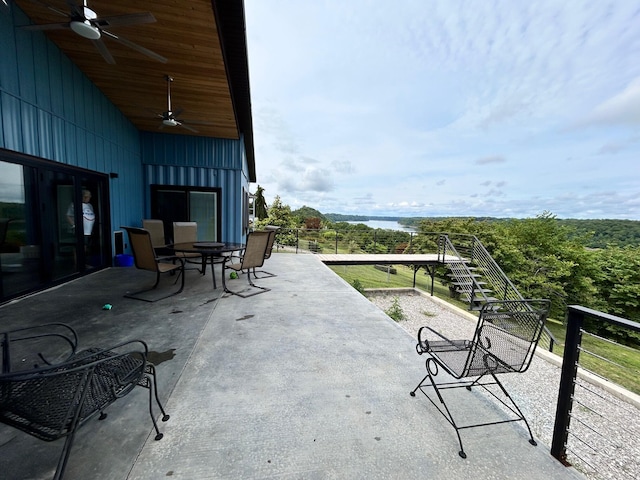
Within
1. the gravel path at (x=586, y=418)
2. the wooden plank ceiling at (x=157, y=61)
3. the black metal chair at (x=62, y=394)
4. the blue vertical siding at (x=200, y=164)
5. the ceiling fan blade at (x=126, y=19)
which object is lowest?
the gravel path at (x=586, y=418)

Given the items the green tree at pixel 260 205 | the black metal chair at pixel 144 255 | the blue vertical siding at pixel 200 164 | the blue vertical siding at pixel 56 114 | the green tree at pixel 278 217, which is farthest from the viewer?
the green tree at pixel 260 205

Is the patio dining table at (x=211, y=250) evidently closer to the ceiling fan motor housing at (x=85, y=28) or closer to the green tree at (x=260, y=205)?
the ceiling fan motor housing at (x=85, y=28)

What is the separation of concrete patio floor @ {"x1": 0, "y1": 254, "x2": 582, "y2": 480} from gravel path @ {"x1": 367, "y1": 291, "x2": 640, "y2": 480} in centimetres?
66

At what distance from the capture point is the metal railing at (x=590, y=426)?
1334 millimetres

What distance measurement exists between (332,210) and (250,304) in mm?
32864

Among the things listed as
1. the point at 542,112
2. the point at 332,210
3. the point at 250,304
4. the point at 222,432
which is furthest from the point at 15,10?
the point at 332,210

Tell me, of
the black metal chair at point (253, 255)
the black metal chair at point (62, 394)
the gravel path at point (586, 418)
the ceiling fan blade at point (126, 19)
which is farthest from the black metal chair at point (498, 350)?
the ceiling fan blade at point (126, 19)

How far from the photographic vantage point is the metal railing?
52.5 inches

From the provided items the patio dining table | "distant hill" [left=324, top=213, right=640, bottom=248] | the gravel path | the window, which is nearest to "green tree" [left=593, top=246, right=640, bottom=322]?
"distant hill" [left=324, top=213, right=640, bottom=248]

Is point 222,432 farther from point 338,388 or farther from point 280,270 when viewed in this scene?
point 280,270

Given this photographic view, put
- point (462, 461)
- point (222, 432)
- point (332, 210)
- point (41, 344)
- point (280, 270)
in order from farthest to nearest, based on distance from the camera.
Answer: point (332, 210), point (280, 270), point (41, 344), point (222, 432), point (462, 461)

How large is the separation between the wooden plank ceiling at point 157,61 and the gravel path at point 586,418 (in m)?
4.75

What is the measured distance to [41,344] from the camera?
228 cm

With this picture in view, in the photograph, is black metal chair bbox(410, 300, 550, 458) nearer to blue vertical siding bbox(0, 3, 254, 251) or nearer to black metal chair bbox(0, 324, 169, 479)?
black metal chair bbox(0, 324, 169, 479)
